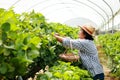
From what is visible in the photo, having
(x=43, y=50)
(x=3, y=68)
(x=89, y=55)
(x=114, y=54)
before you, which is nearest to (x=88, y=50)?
(x=89, y=55)

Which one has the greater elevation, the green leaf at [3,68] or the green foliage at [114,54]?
the green leaf at [3,68]

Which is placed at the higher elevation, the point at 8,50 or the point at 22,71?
the point at 8,50

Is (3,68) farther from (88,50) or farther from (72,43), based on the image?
(88,50)

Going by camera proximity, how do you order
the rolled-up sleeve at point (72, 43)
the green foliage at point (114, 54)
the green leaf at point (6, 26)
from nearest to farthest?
the green leaf at point (6, 26) < the rolled-up sleeve at point (72, 43) < the green foliage at point (114, 54)

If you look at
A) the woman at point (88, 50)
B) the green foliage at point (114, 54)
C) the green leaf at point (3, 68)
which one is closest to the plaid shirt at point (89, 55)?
the woman at point (88, 50)

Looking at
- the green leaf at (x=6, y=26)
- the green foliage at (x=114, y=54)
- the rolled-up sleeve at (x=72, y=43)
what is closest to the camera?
the green leaf at (x=6, y=26)

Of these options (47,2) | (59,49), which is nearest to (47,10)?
(47,2)

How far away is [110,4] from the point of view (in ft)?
63.0

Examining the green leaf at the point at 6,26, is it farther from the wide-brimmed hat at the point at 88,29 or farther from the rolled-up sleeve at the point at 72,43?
the wide-brimmed hat at the point at 88,29

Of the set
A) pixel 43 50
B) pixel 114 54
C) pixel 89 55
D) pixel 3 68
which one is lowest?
pixel 114 54

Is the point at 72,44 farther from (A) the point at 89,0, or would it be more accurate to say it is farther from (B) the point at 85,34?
(A) the point at 89,0

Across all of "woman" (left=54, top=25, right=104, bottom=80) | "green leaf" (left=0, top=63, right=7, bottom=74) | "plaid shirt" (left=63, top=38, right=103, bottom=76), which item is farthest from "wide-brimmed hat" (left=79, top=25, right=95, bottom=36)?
"green leaf" (left=0, top=63, right=7, bottom=74)

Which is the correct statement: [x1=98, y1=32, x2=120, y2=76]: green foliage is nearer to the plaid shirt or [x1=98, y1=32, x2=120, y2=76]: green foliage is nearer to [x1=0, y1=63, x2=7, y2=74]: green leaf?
the plaid shirt

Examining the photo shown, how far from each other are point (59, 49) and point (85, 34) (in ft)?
4.38
